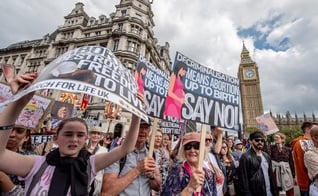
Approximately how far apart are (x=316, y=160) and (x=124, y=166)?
2711 millimetres

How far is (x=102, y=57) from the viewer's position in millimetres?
1693

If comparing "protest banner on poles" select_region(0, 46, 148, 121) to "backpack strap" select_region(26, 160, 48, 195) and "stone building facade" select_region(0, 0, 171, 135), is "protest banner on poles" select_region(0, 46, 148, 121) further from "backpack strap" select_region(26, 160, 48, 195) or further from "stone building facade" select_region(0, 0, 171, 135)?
"stone building facade" select_region(0, 0, 171, 135)

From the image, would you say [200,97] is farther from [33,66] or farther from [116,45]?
[33,66]

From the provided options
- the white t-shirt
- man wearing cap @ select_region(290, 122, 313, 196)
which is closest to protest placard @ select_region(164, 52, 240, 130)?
the white t-shirt

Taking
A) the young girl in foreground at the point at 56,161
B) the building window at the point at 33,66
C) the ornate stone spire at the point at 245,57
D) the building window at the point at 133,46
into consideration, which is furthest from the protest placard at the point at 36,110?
the ornate stone spire at the point at 245,57

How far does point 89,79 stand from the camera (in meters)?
1.38

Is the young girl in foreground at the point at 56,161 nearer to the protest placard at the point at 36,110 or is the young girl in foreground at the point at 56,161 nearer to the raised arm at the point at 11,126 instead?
the raised arm at the point at 11,126

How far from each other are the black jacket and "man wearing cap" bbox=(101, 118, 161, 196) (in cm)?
190

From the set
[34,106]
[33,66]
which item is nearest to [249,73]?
[33,66]

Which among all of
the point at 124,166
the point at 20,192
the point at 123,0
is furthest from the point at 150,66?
the point at 123,0

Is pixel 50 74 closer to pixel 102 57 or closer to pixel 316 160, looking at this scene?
pixel 102 57

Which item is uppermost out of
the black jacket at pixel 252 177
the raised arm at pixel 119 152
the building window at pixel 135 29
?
the building window at pixel 135 29

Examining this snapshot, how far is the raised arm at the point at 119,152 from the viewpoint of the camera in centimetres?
185

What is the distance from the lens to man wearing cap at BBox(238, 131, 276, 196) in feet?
11.5
